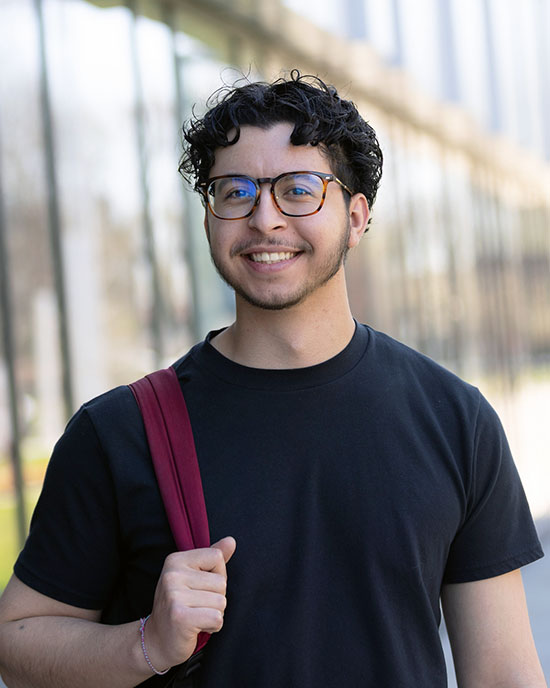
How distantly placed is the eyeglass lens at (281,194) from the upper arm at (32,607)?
2.61 feet

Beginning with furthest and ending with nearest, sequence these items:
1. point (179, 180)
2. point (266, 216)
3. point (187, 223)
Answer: point (187, 223) → point (179, 180) → point (266, 216)

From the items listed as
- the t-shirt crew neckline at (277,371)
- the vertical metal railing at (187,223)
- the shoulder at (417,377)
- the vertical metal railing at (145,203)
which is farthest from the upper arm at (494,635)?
the vertical metal railing at (187,223)

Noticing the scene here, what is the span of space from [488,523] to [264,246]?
70 centimetres

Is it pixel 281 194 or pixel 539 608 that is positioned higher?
pixel 281 194

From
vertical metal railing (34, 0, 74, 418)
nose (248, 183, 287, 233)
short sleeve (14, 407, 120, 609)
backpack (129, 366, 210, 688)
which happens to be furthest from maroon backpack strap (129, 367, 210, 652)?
vertical metal railing (34, 0, 74, 418)

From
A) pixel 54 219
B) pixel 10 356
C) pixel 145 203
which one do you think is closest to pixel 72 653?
pixel 10 356

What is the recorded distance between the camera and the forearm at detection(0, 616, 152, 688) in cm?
186

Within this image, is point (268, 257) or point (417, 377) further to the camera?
point (417, 377)

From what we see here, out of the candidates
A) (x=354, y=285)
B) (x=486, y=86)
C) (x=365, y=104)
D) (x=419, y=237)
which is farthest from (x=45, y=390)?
(x=486, y=86)

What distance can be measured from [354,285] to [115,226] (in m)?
2.91

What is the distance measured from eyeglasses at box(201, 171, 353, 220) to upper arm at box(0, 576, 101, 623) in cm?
79

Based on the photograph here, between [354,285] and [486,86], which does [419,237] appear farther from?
[486,86]

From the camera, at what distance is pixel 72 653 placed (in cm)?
191

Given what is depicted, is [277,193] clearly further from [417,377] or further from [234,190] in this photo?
[417,377]
